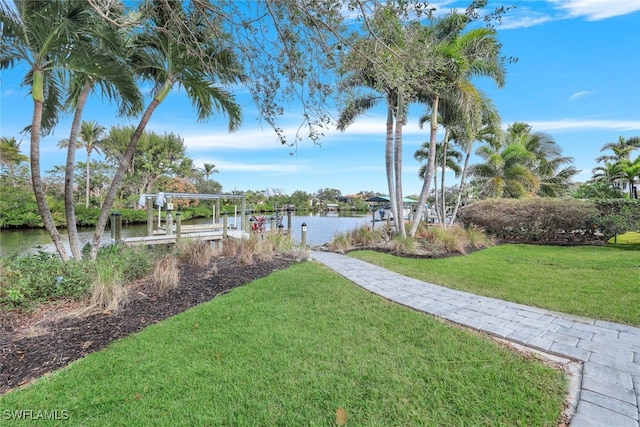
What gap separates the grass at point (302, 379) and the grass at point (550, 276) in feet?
6.78

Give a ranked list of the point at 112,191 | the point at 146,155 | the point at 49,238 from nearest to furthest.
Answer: the point at 112,191
the point at 49,238
the point at 146,155

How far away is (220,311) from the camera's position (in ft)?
12.2

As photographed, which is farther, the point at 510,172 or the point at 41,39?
the point at 510,172

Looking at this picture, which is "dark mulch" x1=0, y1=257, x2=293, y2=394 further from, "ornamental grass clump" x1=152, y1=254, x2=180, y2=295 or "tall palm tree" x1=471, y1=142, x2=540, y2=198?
"tall palm tree" x1=471, y1=142, x2=540, y2=198

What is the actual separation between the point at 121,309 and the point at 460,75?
9.55 metres

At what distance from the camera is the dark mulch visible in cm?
252

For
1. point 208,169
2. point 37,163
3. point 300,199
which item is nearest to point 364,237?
point 37,163

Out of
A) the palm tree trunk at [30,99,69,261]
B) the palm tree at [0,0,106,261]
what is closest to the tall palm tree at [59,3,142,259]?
the palm tree at [0,0,106,261]

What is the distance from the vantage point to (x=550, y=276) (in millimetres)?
5590

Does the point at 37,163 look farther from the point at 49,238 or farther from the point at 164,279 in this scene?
the point at 49,238

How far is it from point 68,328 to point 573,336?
5.23 m

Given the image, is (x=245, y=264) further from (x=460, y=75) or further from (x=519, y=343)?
(x=460, y=75)

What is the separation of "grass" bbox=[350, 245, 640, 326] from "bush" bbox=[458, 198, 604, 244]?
1.40 metres

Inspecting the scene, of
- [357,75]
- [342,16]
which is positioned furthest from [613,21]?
[342,16]
